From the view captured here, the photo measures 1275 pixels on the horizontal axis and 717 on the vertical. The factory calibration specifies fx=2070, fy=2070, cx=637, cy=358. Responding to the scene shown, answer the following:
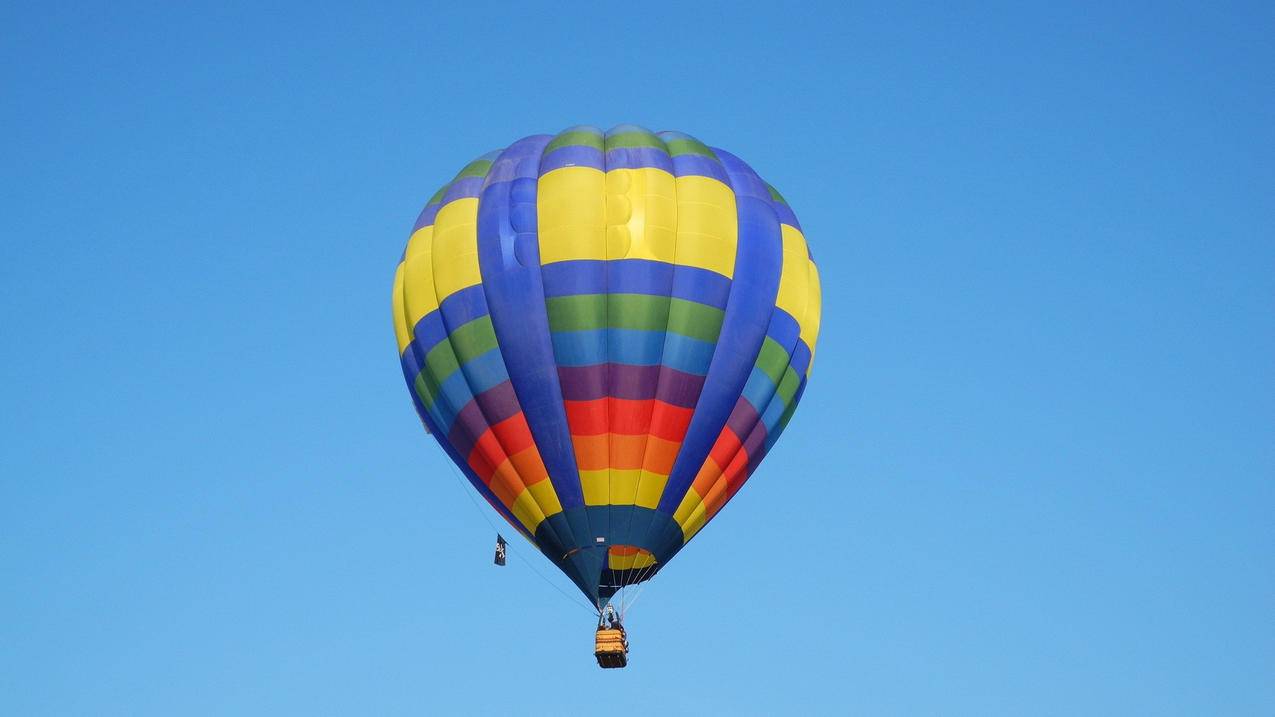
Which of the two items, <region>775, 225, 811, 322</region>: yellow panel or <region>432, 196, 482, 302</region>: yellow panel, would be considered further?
<region>775, 225, 811, 322</region>: yellow panel

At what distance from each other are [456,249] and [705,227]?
13.9 ft

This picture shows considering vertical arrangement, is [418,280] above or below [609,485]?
above

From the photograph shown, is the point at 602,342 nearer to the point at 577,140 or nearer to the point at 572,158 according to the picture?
the point at 572,158

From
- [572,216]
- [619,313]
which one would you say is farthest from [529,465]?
[572,216]

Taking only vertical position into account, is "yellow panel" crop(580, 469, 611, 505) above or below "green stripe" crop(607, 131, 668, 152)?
below

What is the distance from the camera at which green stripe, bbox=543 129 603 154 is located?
35906 millimetres

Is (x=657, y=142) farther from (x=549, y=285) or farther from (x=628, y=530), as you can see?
(x=628, y=530)

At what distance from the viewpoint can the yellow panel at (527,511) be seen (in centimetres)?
3497

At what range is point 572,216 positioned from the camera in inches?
1359

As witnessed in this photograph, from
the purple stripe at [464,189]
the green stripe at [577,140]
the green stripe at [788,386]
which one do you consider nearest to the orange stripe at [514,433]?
the purple stripe at [464,189]

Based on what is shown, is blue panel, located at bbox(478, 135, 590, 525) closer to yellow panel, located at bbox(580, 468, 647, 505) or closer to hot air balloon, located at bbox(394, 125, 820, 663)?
hot air balloon, located at bbox(394, 125, 820, 663)

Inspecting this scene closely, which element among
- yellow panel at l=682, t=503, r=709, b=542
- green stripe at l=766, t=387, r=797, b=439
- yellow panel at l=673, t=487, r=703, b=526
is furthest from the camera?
green stripe at l=766, t=387, r=797, b=439

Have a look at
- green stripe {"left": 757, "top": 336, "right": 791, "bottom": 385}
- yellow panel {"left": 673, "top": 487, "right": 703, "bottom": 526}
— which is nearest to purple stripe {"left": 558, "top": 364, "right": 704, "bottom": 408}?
yellow panel {"left": 673, "top": 487, "right": 703, "bottom": 526}

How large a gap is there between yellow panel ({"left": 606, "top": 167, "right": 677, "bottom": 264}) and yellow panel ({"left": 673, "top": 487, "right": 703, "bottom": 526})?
157 inches
